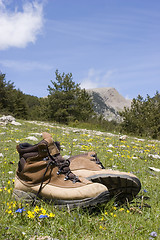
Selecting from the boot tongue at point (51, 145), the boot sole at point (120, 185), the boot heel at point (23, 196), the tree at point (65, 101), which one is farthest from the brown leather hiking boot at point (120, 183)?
the tree at point (65, 101)

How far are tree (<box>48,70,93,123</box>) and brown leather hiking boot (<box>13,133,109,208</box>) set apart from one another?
37.5m

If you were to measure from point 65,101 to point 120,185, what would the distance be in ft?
131

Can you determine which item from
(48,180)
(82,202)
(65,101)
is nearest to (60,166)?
(48,180)

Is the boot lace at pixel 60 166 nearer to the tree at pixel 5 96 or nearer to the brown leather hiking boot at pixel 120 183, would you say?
the brown leather hiking boot at pixel 120 183

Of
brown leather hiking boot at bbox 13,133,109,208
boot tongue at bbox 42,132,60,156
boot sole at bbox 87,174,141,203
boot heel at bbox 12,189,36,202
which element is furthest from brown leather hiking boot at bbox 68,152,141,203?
boot heel at bbox 12,189,36,202

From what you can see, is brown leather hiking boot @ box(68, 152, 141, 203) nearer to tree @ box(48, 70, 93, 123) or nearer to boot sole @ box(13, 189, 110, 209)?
boot sole @ box(13, 189, 110, 209)

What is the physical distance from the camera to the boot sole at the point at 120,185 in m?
2.98

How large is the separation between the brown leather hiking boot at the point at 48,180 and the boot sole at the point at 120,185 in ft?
0.58

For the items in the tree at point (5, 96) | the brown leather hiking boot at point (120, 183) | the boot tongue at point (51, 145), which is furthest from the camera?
the tree at point (5, 96)

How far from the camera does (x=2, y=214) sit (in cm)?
253

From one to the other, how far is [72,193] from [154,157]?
603cm

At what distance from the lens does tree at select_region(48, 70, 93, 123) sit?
137 ft

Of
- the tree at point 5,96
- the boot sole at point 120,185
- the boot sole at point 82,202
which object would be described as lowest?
the boot sole at point 82,202

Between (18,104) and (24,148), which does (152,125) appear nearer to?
(24,148)
